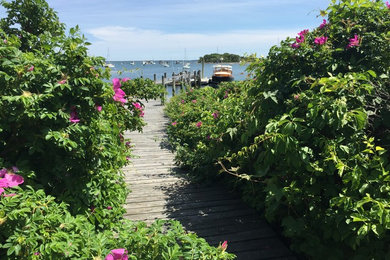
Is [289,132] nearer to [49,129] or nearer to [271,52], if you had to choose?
[271,52]

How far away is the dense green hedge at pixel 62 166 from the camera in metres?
1.51

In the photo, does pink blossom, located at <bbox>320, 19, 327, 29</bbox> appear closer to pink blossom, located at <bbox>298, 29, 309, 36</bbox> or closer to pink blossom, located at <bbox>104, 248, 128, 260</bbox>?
pink blossom, located at <bbox>298, 29, 309, 36</bbox>

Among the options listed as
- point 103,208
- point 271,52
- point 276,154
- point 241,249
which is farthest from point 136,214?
point 271,52

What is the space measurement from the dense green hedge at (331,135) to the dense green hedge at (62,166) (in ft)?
2.83

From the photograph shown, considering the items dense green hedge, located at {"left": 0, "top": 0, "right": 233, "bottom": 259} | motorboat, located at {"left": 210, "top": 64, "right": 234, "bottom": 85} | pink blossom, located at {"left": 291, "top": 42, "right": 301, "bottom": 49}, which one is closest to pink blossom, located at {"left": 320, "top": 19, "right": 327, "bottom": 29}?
pink blossom, located at {"left": 291, "top": 42, "right": 301, "bottom": 49}

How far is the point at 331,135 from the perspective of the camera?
2.19 metres

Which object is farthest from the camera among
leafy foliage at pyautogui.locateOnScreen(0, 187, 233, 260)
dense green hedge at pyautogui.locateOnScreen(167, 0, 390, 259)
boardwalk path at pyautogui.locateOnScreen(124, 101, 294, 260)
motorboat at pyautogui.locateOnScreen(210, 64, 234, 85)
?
motorboat at pyautogui.locateOnScreen(210, 64, 234, 85)

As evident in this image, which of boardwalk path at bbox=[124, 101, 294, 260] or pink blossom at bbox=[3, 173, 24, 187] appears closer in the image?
pink blossom at bbox=[3, 173, 24, 187]

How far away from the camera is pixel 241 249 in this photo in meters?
2.80

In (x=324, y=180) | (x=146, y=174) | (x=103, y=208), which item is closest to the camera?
(x=324, y=180)

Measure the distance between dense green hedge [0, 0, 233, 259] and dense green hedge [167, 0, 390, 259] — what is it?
863 mm

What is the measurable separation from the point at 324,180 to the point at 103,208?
1.81m

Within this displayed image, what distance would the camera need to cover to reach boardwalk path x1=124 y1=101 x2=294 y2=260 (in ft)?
9.51

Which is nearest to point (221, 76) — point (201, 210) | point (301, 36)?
point (201, 210)
